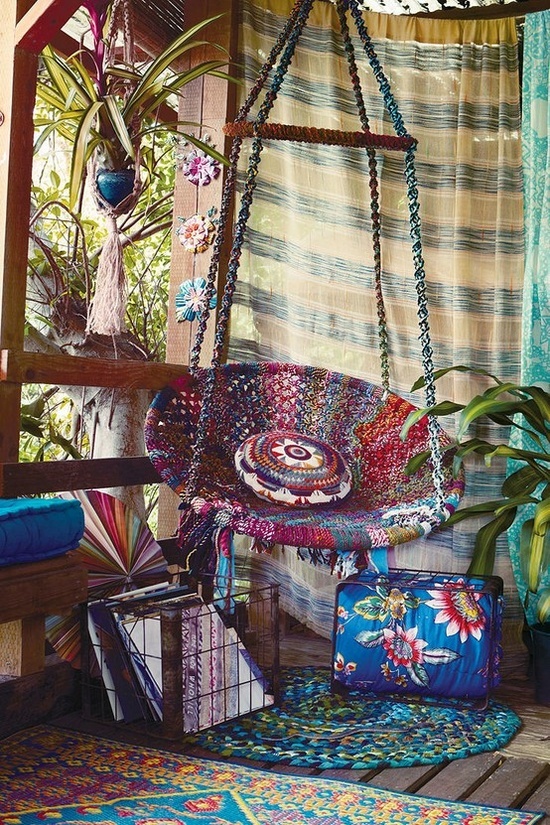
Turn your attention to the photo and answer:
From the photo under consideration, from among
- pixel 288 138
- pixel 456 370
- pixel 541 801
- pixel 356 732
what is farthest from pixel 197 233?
pixel 541 801

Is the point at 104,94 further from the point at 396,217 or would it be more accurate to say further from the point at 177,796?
the point at 177,796

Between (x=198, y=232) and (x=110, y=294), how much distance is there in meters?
0.56

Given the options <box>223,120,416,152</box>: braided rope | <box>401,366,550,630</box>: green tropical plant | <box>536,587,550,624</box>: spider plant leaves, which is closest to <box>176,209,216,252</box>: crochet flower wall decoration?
<box>223,120,416,152</box>: braided rope

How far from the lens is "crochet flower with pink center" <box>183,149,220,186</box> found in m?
3.16

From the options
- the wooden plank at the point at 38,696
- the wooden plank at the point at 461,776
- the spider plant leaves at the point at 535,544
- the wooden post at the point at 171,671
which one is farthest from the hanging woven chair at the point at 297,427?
the wooden plank at the point at 461,776

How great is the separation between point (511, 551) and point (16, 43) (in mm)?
2046

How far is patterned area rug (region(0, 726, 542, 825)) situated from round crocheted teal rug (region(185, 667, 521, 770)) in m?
0.12

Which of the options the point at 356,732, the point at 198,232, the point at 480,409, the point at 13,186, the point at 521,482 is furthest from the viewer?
the point at 198,232

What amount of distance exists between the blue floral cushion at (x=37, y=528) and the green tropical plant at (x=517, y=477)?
1.00 m

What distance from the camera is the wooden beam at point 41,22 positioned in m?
2.26

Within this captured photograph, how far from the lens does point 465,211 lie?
125 inches

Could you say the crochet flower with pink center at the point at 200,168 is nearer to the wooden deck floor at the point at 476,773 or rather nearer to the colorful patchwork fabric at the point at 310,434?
the colorful patchwork fabric at the point at 310,434

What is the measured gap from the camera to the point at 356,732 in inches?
87.0

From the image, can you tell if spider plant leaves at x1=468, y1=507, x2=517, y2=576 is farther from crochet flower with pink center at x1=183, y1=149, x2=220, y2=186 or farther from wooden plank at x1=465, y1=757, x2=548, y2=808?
crochet flower with pink center at x1=183, y1=149, x2=220, y2=186
